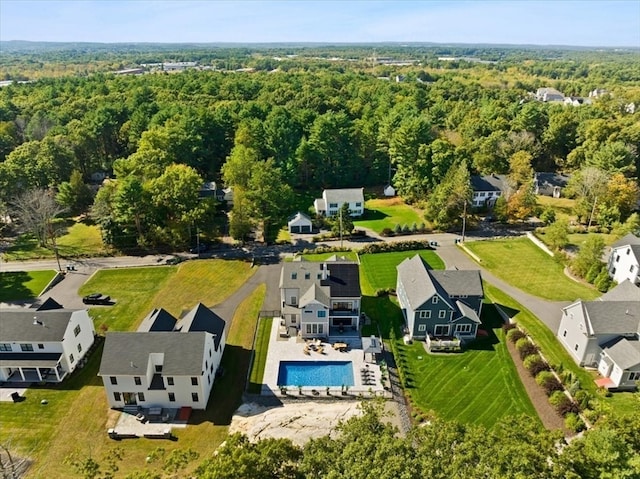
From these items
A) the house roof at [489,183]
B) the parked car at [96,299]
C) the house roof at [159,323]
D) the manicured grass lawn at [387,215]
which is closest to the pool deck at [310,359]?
the house roof at [159,323]

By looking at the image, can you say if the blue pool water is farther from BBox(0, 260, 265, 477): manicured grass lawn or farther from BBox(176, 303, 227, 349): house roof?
BBox(176, 303, 227, 349): house roof

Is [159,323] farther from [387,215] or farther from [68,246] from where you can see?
[387,215]

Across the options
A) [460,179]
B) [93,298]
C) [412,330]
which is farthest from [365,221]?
[93,298]

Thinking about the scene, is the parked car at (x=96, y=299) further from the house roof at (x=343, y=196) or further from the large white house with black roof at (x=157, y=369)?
the house roof at (x=343, y=196)

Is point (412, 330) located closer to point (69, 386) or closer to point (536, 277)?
point (536, 277)

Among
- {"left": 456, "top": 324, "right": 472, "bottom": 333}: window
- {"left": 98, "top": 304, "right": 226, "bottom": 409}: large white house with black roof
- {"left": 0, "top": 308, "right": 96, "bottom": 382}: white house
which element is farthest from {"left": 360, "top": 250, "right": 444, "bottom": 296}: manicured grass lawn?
{"left": 0, "top": 308, "right": 96, "bottom": 382}: white house

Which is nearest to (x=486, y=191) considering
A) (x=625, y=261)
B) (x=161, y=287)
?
(x=625, y=261)
